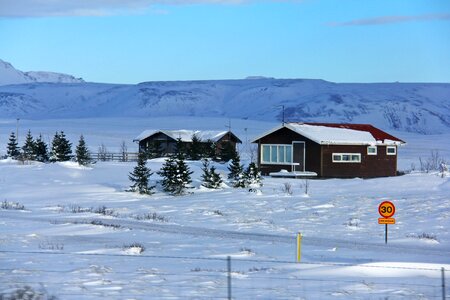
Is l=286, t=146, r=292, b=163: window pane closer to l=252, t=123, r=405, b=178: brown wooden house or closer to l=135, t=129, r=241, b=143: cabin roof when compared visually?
l=252, t=123, r=405, b=178: brown wooden house

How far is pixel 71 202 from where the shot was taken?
Result: 35.0 metres

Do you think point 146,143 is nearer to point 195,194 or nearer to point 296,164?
point 296,164

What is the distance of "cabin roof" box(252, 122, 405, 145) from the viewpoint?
157 ft

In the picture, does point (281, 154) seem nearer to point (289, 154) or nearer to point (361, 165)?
point (289, 154)

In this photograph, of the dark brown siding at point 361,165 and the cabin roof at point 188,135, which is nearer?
the dark brown siding at point 361,165

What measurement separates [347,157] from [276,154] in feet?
15.6

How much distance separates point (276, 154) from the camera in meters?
49.8

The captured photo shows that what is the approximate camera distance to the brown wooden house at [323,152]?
47.9 m

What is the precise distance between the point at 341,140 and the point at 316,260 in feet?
109

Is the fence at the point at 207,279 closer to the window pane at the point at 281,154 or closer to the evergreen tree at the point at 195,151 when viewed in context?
the window pane at the point at 281,154

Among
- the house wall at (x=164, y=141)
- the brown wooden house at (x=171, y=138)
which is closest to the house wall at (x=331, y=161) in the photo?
the brown wooden house at (x=171, y=138)

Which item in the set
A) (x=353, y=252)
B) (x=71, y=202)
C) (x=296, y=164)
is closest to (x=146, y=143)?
(x=296, y=164)

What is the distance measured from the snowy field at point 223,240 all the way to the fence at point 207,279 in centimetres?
2

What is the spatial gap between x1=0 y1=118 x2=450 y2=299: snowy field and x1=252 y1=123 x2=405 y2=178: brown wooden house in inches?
132
